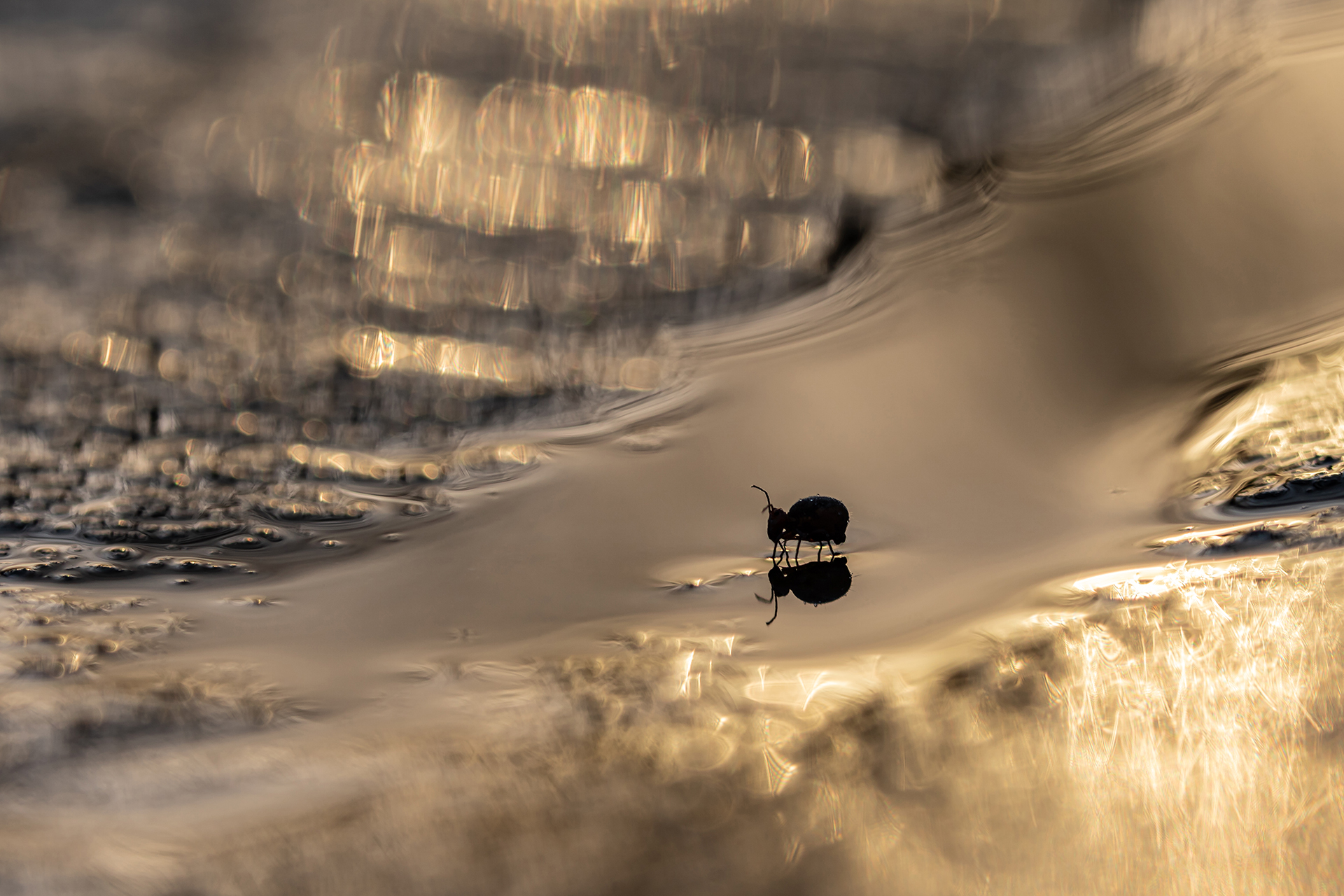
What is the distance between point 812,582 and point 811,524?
12 centimetres

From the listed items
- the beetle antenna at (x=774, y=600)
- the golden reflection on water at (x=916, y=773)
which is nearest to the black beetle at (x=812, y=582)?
the beetle antenna at (x=774, y=600)

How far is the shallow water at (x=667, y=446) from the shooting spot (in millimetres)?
968

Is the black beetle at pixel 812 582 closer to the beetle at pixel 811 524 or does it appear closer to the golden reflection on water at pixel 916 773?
the beetle at pixel 811 524

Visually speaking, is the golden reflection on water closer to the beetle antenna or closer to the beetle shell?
the beetle antenna

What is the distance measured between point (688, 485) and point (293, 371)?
0.90 metres

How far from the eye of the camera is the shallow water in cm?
97

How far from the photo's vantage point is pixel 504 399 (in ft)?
6.78

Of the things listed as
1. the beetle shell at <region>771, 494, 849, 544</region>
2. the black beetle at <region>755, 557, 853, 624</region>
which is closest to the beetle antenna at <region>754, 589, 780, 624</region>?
the black beetle at <region>755, 557, 853, 624</region>

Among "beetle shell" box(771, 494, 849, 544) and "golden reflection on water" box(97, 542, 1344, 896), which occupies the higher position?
"beetle shell" box(771, 494, 849, 544)

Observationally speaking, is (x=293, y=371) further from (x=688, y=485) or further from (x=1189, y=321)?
(x=1189, y=321)

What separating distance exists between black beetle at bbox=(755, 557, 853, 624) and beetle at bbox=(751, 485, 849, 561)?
32 mm

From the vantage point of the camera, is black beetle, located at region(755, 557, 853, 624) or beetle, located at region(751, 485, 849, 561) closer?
black beetle, located at region(755, 557, 853, 624)

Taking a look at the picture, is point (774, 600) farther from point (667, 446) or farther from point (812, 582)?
point (667, 446)

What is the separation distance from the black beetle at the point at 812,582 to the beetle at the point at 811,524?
0.10 feet
